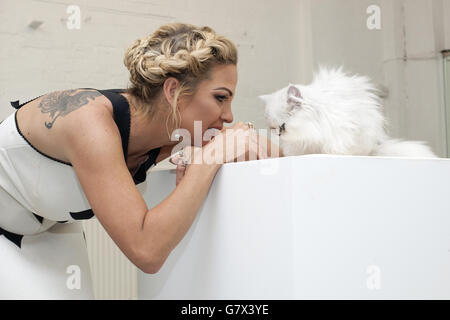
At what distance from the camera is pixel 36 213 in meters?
1.27

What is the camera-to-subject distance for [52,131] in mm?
1124

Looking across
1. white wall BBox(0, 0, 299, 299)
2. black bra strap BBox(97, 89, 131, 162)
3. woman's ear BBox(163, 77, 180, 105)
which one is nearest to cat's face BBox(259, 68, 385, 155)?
woman's ear BBox(163, 77, 180, 105)

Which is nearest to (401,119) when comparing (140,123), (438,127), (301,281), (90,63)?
(438,127)

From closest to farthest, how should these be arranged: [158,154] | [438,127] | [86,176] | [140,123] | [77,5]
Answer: [86,176], [140,123], [158,154], [77,5], [438,127]

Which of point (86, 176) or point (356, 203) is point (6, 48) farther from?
point (356, 203)

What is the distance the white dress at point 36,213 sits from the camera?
1.19 metres

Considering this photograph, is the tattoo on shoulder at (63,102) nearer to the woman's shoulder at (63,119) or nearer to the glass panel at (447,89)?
the woman's shoulder at (63,119)

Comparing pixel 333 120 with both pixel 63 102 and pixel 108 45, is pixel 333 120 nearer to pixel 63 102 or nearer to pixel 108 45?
pixel 63 102

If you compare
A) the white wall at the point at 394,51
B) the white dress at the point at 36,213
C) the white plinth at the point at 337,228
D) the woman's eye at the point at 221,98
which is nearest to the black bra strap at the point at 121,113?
the white dress at the point at 36,213

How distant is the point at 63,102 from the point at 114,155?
0.21 metres

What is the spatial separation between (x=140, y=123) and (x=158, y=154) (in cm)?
19

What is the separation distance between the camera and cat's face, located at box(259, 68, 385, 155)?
0.97 meters

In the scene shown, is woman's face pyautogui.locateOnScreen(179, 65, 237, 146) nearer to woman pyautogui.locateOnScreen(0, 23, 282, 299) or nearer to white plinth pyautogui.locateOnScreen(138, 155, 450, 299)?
woman pyautogui.locateOnScreen(0, 23, 282, 299)

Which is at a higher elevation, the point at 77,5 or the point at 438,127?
the point at 77,5
